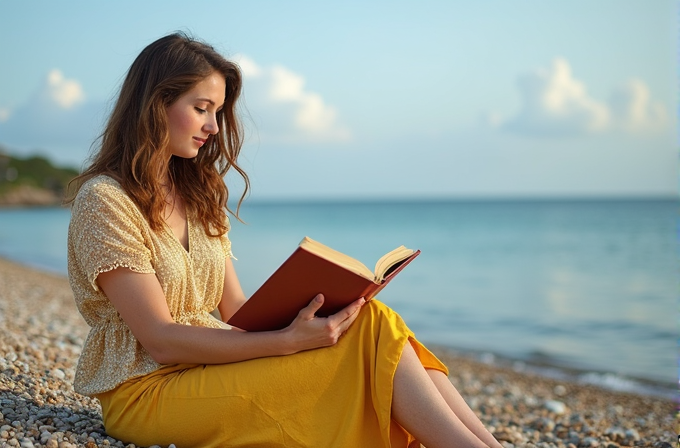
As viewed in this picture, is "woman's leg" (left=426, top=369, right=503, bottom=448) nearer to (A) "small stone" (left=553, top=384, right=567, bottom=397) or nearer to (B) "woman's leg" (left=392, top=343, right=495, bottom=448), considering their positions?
(B) "woman's leg" (left=392, top=343, right=495, bottom=448)

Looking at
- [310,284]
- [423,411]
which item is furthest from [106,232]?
[423,411]

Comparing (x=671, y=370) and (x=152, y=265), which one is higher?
(x=671, y=370)

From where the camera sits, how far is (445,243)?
1388 inches

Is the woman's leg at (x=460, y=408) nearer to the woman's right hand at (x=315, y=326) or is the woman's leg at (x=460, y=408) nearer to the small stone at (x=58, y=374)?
the woman's right hand at (x=315, y=326)

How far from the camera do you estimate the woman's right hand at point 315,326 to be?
2.68 metres

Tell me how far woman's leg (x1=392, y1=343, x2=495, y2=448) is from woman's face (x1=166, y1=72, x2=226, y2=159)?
52.6 inches

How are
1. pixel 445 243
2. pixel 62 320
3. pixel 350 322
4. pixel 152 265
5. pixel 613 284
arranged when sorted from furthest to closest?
pixel 445 243
pixel 613 284
pixel 62 320
pixel 152 265
pixel 350 322

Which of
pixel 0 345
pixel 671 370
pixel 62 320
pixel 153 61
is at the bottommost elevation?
pixel 62 320

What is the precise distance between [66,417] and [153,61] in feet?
5.48

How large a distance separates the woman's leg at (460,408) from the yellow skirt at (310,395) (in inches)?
11.1

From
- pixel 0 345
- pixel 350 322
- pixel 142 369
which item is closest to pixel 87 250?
pixel 142 369

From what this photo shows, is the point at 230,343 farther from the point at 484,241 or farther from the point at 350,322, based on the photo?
the point at 484,241

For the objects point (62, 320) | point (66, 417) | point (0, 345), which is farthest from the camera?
point (62, 320)

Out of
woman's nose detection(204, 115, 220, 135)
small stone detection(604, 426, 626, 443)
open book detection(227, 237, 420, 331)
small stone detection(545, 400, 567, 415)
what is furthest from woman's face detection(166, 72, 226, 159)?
small stone detection(545, 400, 567, 415)
